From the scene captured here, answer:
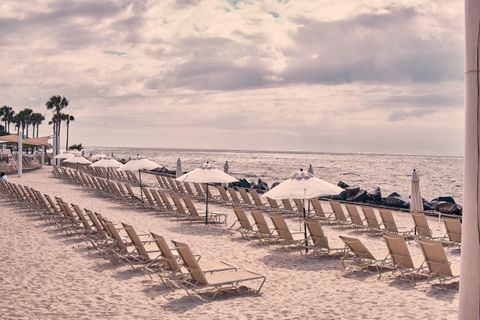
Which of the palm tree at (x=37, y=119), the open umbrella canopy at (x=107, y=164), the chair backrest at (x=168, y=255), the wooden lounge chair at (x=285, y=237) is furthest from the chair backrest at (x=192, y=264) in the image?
the palm tree at (x=37, y=119)

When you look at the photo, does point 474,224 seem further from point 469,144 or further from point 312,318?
point 312,318

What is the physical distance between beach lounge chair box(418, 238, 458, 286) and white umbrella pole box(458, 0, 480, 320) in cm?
430

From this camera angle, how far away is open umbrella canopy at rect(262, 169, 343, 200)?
9648 millimetres

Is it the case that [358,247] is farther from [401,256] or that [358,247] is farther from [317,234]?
[317,234]

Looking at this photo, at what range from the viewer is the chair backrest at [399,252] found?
746 centimetres

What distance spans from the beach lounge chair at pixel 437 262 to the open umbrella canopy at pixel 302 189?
8.76ft

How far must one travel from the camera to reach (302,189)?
9.76 m

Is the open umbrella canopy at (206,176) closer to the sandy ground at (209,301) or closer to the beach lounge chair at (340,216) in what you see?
the sandy ground at (209,301)

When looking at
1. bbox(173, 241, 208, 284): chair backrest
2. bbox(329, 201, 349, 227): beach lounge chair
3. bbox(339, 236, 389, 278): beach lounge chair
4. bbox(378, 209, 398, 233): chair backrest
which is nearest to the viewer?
bbox(173, 241, 208, 284): chair backrest

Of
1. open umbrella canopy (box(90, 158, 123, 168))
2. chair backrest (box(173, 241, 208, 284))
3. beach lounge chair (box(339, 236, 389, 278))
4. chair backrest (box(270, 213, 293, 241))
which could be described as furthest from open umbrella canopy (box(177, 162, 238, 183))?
open umbrella canopy (box(90, 158, 123, 168))

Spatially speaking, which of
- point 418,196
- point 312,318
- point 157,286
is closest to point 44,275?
point 157,286

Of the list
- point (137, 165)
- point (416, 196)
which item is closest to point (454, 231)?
point (416, 196)

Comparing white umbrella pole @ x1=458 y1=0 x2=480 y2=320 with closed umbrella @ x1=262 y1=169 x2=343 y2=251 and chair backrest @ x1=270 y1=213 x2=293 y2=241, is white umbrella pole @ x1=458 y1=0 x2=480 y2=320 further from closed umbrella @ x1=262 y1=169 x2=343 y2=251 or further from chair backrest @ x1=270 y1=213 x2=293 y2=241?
chair backrest @ x1=270 y1=213 x2=293 y2=241

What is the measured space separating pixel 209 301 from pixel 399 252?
2842 millimetres
